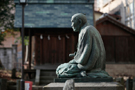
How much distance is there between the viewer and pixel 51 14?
710 inches

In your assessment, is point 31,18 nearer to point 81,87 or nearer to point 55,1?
point 55,1

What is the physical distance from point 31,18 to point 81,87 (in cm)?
1318

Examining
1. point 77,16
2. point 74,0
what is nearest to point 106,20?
point 74,0

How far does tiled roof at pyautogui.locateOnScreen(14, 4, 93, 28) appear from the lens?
56.6 ft

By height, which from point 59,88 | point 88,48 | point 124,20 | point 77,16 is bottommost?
point 59,88

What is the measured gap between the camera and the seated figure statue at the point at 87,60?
575cm

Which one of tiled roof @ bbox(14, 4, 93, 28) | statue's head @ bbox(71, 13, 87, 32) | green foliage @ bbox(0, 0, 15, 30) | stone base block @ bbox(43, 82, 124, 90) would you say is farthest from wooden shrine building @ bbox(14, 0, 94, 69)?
stone base block @ bbox(43, 82, 124, 90)

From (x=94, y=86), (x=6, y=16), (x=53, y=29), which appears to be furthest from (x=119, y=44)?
(x=94, y=86)

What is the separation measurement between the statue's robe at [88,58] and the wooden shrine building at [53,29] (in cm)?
1170

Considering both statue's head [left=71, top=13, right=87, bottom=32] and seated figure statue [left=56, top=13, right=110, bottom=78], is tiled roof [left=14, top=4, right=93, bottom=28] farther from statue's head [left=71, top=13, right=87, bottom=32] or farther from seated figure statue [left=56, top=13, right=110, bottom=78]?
seated figure statue [left=56, top=13, right=110, bottom=78]

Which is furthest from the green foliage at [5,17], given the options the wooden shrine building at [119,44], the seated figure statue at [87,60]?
the seated figure statue at [87,60]

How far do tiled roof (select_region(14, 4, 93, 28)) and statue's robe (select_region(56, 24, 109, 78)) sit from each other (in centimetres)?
1122

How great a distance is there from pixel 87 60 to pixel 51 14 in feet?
41.5

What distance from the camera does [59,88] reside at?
5355mm
